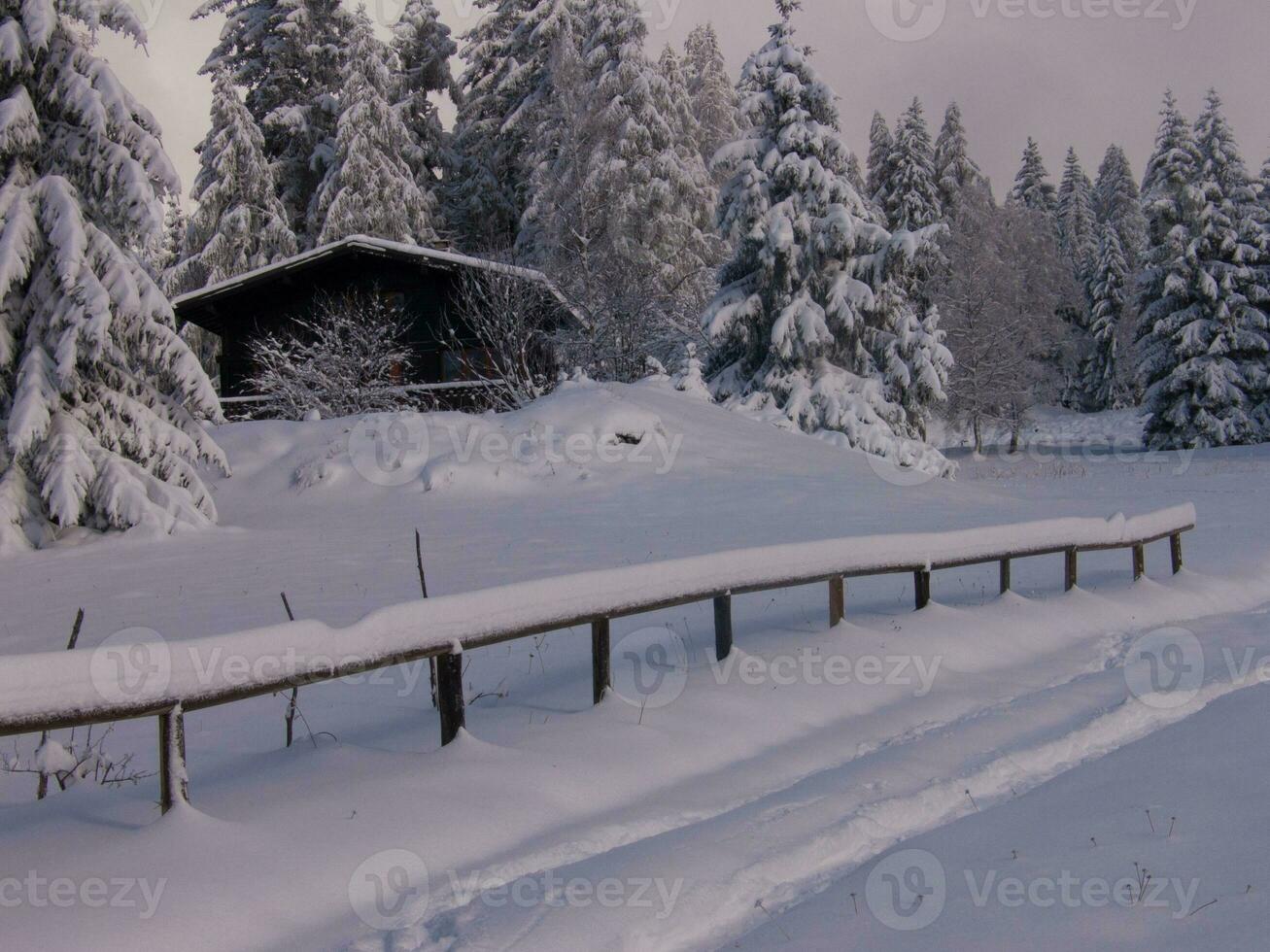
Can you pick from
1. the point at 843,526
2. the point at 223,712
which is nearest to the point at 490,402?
the point at 843,526

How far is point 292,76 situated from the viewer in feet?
146

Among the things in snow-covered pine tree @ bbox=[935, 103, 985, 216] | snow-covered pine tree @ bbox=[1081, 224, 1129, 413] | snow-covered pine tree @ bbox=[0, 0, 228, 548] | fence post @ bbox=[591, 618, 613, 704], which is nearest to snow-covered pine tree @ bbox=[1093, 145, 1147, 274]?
snow-covered pine tree @ bbox=[1081, 224, 1129, 413]

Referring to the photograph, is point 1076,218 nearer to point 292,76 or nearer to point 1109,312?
point 1109,312

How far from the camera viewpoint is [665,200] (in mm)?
36562

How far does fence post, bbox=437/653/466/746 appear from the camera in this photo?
210 inches

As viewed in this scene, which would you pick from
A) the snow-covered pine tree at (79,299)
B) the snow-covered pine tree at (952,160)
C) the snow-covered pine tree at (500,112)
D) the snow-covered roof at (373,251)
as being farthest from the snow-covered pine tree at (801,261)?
the snow-covered pine tree at (952,160)

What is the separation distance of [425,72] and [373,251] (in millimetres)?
26147

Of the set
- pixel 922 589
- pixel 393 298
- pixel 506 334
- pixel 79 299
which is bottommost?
pixel 922 589

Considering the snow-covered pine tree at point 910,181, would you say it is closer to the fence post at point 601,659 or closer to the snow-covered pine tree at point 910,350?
the snow-covered pine tree at point 910,350

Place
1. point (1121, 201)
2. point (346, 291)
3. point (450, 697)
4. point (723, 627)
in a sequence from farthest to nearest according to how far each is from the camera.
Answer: point (1121, 201), point (346, 291), point (723, 627), point (450, 697)

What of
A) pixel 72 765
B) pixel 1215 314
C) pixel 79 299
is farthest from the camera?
pixel 1215 314

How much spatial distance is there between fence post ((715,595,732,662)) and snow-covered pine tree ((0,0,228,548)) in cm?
1115

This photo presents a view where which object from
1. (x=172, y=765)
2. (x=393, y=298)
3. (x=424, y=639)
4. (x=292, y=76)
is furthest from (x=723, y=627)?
(x=292, y=76)

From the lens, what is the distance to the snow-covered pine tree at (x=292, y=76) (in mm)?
42844
